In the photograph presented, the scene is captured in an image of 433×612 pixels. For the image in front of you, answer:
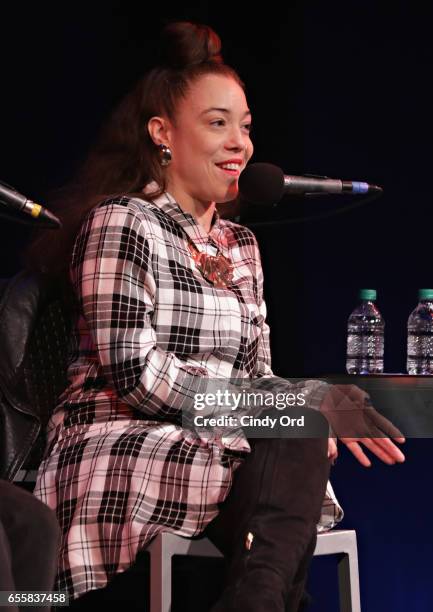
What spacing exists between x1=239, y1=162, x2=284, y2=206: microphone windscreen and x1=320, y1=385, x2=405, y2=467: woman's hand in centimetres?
40

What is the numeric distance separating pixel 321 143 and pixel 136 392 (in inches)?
48.4

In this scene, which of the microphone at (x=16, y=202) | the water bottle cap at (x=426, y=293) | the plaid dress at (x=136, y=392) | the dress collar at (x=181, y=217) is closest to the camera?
the microphone at (x=16, y=202)

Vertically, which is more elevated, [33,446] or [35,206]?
[35,206]

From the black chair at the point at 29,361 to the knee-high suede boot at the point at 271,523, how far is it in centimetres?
44

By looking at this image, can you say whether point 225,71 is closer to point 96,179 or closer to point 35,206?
point 96,179

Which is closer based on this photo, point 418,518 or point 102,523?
point 102,523

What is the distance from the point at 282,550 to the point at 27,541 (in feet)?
1.64

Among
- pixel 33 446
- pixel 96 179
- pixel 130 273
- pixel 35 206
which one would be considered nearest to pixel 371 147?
pixel 96 179

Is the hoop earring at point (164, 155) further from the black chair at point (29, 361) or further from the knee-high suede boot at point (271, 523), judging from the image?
the knee-high suede boot at point (271, 523)

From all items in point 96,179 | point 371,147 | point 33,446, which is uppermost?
point 371,147

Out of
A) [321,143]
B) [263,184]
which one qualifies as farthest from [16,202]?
[321,143]

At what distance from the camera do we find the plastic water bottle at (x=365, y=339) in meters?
2.79

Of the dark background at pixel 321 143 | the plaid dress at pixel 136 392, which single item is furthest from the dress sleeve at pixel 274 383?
the dark background at pixel 321 143

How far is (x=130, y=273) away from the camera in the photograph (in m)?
1.96
